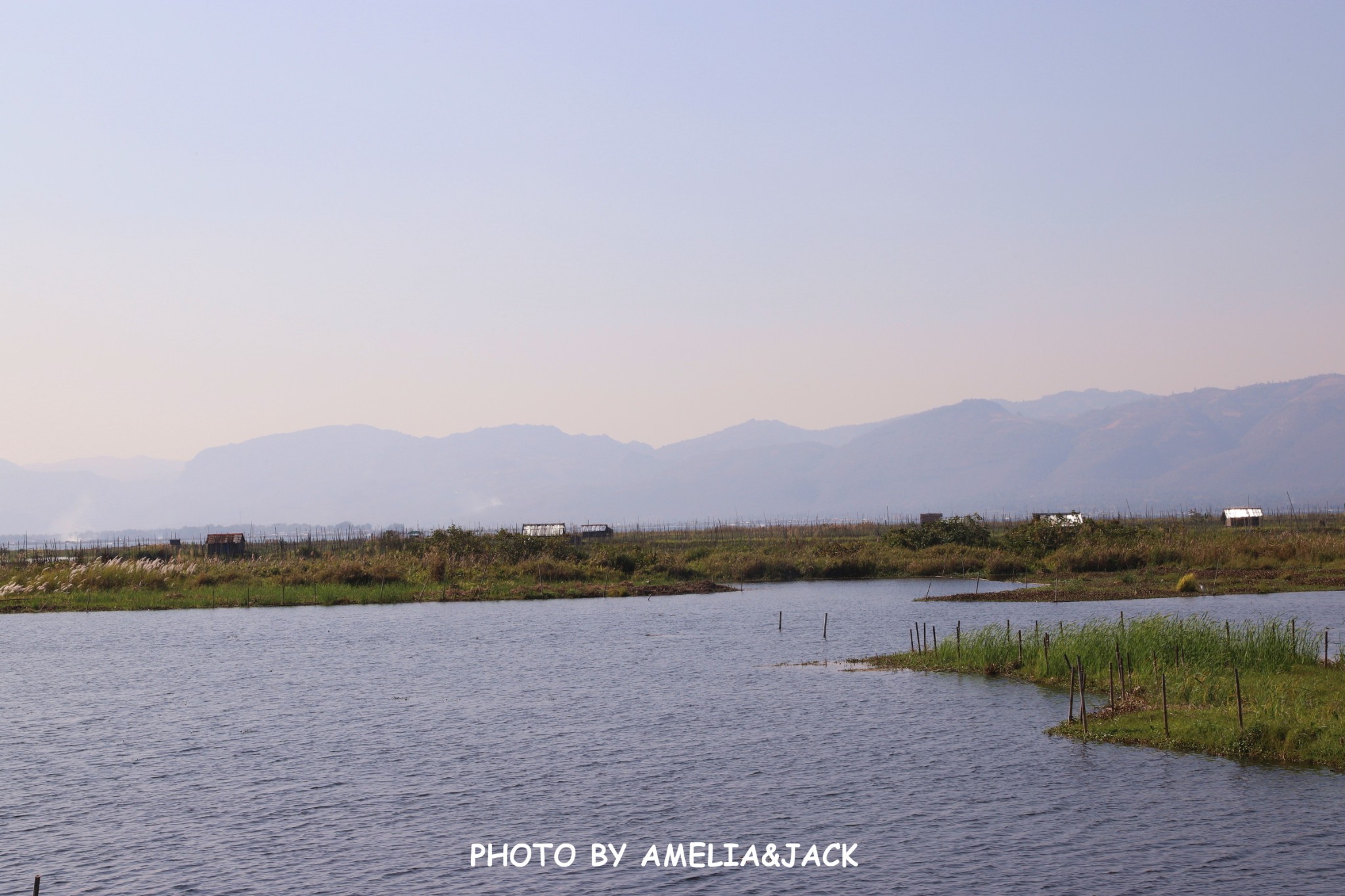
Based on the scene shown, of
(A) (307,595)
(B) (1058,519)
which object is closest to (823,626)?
(A) (307,595)

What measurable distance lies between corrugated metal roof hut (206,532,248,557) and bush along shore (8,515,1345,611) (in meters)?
7.30

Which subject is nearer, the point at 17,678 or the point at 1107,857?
the point at 1107,857

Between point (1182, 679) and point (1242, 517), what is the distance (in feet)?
432

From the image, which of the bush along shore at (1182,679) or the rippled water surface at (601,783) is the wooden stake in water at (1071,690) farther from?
the rippled water surface at (601,783)

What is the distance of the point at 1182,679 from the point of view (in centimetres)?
3319

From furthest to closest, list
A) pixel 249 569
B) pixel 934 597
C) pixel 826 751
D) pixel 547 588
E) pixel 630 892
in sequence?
1. pixel 249 569
2. pixel 547 588
3. pixel 934 597
4. pixel 826 751
5. pixel 630 892

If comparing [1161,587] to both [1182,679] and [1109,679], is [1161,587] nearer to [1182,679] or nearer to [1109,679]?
[1109,679]

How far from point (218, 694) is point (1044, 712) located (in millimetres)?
27306

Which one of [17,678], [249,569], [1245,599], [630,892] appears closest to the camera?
[630,892]

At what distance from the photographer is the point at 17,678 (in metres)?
45.3

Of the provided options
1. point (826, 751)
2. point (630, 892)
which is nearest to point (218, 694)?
point (826, 751)

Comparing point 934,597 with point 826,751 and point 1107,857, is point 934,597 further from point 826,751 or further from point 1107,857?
→ point 1107,857

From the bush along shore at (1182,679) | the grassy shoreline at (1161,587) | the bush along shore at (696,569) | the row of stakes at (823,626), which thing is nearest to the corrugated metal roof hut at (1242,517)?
the bush along shore at (696,569)

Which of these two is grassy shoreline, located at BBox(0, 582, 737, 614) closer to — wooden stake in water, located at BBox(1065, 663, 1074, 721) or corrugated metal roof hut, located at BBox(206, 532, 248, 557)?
corrugated metal roof hut, located at BBox(206, 532, 248, 557)
